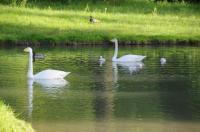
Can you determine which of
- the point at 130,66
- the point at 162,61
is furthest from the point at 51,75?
the point at 162,61

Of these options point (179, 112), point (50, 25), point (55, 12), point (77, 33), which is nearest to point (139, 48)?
point (77, 33)

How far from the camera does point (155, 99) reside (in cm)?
2436

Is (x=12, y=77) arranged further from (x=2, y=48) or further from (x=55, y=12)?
(x=55, y=12)

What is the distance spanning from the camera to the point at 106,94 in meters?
25.4

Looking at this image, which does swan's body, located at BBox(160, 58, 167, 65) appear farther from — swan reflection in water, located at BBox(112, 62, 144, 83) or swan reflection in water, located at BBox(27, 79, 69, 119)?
swan reflection in water, located at BBox(27, 79, 69, 119)

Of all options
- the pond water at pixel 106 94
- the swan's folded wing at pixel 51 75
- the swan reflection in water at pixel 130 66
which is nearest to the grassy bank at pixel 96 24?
the pond water at pixel 106 94

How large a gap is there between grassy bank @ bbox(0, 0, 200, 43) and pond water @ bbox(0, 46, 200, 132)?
9571mm

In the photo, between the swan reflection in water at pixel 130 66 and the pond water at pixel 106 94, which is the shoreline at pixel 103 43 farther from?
the swan reflection in water at pixel 130 66

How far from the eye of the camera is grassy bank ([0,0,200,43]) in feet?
162

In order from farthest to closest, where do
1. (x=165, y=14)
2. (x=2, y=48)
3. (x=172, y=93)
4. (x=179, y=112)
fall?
(x=165, y=14) → (x=2, y=48) → (x=172, y=93) → (x=179, y=112)

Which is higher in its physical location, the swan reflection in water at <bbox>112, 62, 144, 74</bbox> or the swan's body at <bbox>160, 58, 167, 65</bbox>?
the swan's body at <bbox>160, 58, 167, 65</bbox>

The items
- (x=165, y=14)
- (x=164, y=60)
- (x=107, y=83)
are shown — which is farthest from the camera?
(x=165, y=14)

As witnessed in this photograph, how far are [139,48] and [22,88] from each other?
20.1 metres

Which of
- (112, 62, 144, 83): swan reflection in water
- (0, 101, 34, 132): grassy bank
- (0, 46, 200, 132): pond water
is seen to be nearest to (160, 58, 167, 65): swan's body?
(0, 46, 200, 132): pond water
